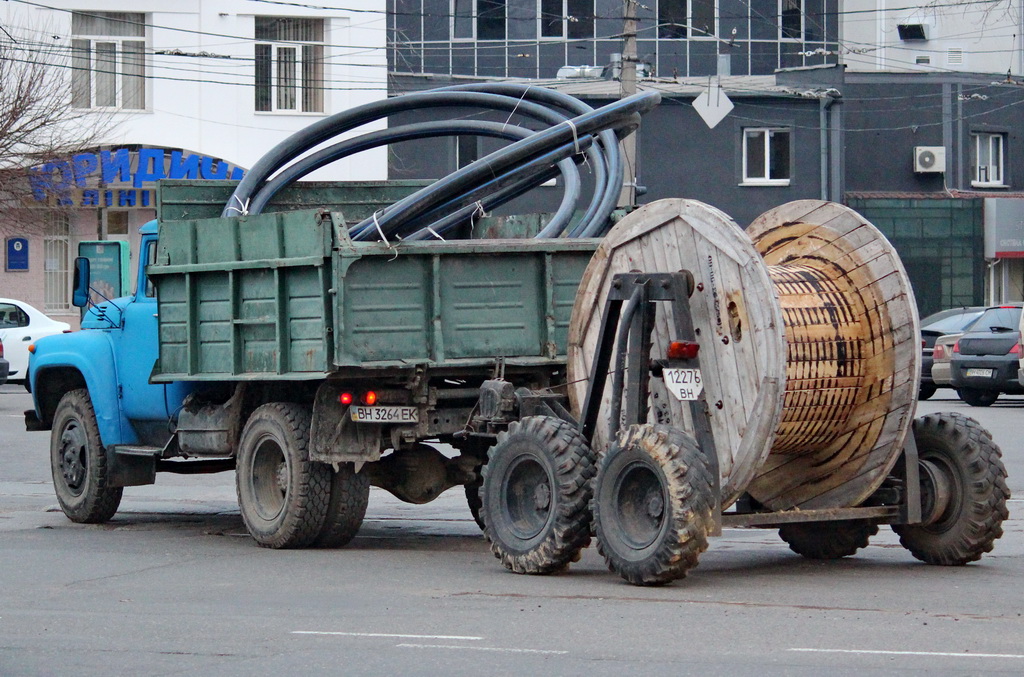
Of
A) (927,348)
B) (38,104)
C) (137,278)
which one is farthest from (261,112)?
(137,278)

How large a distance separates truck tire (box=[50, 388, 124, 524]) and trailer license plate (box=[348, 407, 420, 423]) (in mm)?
3325

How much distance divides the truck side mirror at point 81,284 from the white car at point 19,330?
16.2 metres

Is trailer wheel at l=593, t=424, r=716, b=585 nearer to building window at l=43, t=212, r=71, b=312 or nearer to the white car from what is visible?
the white car

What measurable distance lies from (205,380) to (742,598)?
4848 millimetres

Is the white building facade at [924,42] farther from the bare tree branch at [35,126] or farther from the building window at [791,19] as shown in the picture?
the bare tree branch at [35,126]

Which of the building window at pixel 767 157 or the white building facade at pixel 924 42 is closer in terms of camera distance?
the building window at pixel 767 157

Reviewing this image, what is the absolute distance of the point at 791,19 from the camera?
1827 inches

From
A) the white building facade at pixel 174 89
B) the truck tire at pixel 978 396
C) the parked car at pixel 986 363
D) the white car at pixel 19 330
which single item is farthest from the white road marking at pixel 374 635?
the white building facade at pixel 174 89

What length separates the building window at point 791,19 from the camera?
151 ft

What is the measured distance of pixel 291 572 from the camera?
9.75 m

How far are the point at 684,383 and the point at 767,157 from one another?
3568cm

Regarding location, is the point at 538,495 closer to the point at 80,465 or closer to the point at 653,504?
the point at 653,504

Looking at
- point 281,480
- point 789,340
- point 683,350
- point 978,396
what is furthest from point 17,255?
point 789,340

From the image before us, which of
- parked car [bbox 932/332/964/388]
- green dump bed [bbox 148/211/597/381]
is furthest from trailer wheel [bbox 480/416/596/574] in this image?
parked car [bbox 932/332/964/388]
